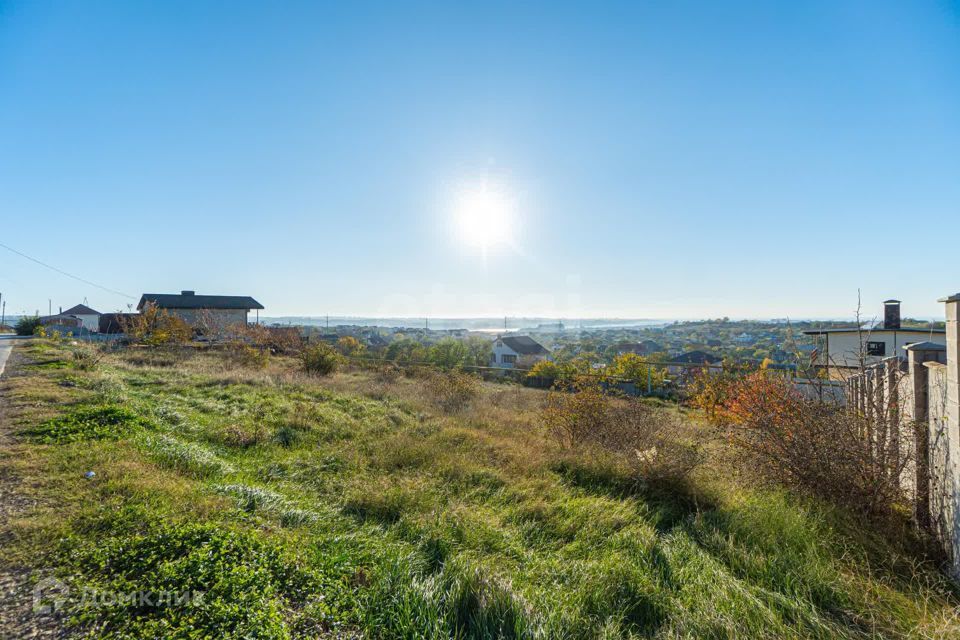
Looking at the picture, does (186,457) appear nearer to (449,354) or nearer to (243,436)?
(243,436)

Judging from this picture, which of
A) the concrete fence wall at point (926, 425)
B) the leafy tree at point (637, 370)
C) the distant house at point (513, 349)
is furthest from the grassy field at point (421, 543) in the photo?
the distant house at point (513, 349)

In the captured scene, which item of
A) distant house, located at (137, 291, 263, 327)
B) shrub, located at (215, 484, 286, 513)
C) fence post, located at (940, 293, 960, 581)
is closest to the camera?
fence post, located at (940, 293, 960, 581)

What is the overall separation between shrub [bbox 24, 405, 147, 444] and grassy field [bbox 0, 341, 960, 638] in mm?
38

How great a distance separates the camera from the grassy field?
225cm

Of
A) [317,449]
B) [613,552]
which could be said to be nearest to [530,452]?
[613,552]

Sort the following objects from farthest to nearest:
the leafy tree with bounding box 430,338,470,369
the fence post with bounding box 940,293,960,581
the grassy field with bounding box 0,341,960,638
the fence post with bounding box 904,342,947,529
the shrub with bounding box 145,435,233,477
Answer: the leafy tree with bounding box 430,338,470,369 < the shrub with bounding box 145,435,233,477 < the fence post with bounding box 904,342,947,529 < the fence post with bounding box 940,293,960,581 < the grassy field with bounding box 0,341,960,638

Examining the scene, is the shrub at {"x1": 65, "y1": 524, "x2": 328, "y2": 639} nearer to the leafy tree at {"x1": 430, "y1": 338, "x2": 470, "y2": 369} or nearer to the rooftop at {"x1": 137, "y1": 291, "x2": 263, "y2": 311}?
the leafy tree at {"x1": 430, "y1": 338, "x2": 470, "y2": 369}

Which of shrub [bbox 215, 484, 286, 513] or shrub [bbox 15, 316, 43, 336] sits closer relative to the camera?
shrub [bbox 215, 484, 286, 513]

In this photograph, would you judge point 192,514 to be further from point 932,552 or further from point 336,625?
point 932,552

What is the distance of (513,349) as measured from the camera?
139ft

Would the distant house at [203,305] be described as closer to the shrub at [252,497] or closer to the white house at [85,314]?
the white house at [85,314]

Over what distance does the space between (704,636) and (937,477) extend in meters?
2.66

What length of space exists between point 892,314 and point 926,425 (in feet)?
55.2

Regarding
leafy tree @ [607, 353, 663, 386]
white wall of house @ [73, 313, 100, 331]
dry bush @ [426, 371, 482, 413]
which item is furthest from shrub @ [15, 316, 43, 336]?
leafy tree @ [607, 353, 663, 386]
